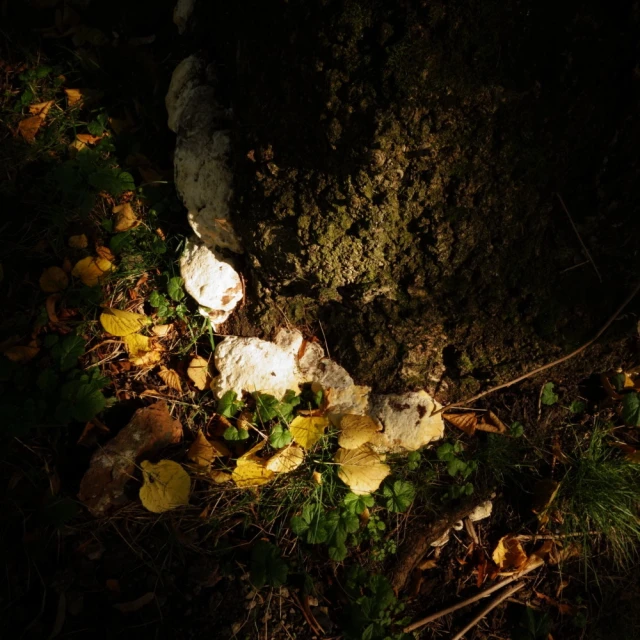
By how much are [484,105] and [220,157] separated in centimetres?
126

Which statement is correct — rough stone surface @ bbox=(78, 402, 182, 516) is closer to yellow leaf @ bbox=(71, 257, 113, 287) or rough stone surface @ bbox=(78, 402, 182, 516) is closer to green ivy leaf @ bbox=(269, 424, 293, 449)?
green ivy leaf @ bbox=(269, 424, 293, 449)

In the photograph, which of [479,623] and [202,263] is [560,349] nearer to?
[479,623]

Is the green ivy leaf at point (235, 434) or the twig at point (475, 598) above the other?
the green ivy leaf at point (235, 434)

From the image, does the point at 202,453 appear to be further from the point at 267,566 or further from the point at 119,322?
the point at 119,322

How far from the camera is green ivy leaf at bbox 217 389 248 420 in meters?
2.43

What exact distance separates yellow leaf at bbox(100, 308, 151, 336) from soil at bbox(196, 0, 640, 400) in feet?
2.02

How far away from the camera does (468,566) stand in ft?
7.63

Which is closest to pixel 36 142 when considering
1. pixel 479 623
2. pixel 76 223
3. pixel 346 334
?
pixel 76 223

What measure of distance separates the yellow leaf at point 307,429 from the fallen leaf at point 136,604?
912mm

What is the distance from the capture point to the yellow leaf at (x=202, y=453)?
7.83 feet

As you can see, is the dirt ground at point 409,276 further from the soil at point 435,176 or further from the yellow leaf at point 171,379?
the yellow leaf at point 171,379

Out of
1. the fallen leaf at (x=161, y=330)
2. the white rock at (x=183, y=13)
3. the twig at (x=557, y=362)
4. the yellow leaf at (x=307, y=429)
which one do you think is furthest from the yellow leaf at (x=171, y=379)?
the white rock at (x=183, y=13)

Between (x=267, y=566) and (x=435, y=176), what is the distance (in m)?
1.78

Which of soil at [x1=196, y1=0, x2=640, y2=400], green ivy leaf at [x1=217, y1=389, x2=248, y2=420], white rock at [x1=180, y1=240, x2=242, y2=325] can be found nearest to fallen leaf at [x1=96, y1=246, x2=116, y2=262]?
white rock at [x1=180, y1=240, x2=242, y2=325]
